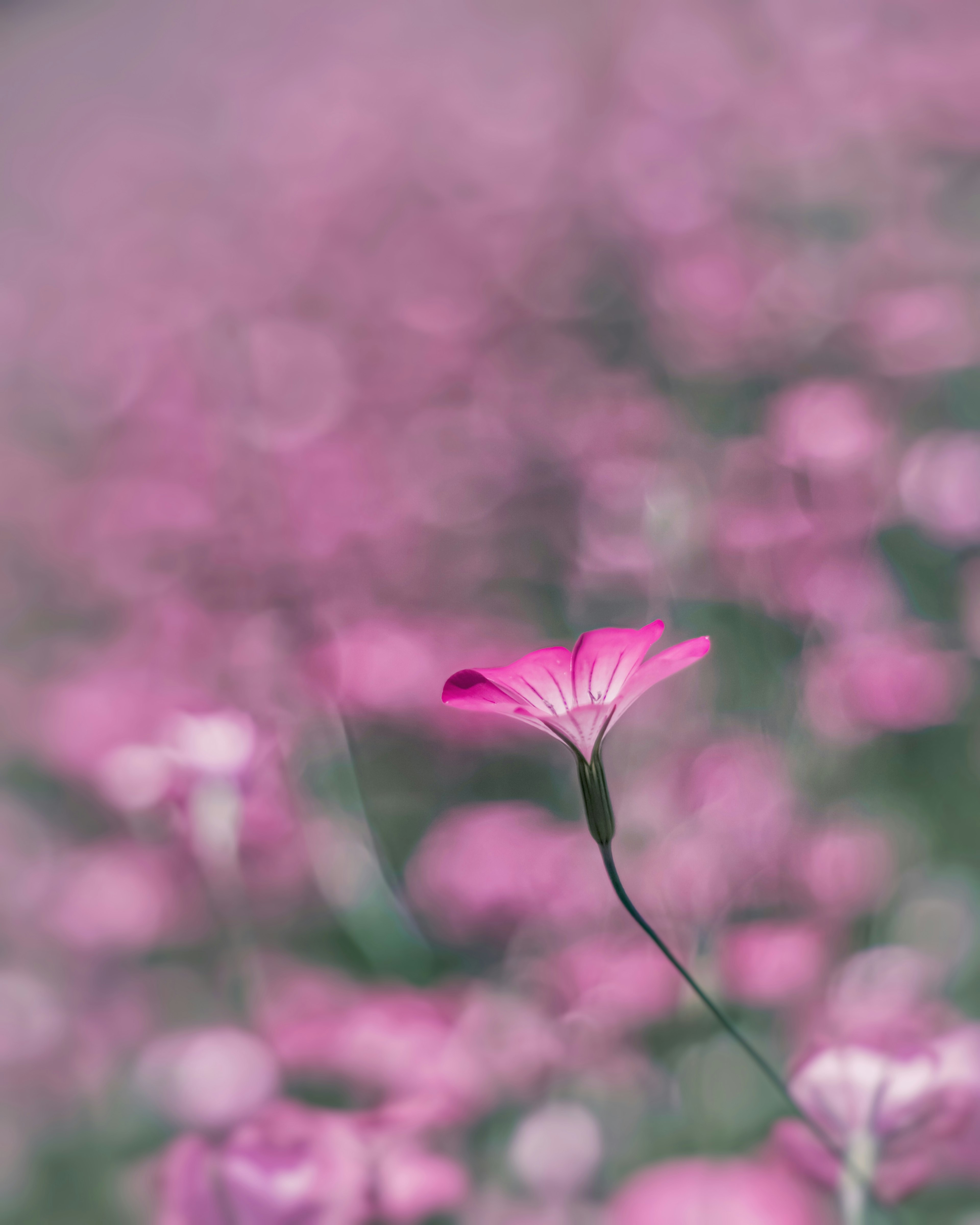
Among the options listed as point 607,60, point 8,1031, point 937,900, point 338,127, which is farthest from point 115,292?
point 937,900

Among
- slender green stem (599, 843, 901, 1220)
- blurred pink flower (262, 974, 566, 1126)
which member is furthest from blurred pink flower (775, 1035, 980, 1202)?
blurred pink flower (262, 974, 566, 1126)

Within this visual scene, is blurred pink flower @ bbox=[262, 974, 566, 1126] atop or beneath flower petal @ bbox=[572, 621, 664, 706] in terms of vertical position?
beneath

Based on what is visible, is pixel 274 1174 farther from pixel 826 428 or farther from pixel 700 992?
pixel 826 428

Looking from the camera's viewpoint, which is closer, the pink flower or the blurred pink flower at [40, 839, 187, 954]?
the pink flower

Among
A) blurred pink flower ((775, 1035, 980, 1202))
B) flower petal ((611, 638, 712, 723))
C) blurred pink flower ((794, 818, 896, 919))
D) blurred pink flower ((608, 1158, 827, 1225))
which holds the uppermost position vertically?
→ flower petal ((611, 638, 712, 723))

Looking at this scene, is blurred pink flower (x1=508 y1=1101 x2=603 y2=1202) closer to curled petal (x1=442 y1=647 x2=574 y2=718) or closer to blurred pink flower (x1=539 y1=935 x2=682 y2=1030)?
blurred pink flower (x1=539 y1=935 x2=682 y2=1030)

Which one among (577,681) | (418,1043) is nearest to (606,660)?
(577,681)

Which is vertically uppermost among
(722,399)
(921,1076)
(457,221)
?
(457,221)

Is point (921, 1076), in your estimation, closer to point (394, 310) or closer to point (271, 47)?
point (394, 310)
